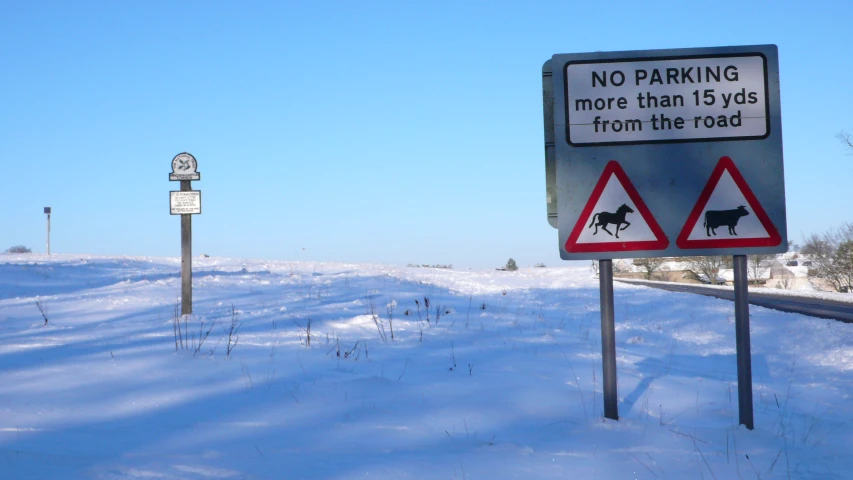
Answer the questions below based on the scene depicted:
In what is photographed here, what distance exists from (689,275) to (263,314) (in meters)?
72.1

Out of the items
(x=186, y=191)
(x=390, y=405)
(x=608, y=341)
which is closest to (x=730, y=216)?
(x=608, y=341)

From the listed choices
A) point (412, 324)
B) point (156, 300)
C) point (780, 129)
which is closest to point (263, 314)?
point (412, 324)

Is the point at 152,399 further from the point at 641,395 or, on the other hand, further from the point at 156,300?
the point at 156,300

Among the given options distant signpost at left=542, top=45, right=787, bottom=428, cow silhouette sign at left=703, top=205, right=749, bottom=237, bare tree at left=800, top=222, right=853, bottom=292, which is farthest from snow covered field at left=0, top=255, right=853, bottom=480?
bare tree at left=800, top=222, right=853, bottom=292

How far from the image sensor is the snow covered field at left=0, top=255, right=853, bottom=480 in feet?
11.5

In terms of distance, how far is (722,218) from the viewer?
4.21m

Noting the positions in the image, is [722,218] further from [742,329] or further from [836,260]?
[836,260]

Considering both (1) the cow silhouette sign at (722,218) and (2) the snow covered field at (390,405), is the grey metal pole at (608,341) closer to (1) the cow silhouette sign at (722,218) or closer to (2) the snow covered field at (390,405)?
(2) the snow covered field at (390,405)

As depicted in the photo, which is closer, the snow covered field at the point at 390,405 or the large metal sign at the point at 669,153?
the snow covered field at the point at 390,405

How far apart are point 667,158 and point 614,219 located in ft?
1.79

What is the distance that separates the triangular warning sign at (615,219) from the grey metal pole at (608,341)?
0.64ft

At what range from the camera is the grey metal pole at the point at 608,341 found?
165 inches

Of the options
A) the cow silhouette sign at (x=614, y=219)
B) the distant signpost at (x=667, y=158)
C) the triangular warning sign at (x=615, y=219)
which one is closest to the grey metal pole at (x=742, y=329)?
the distant signpost at (x=667, y=158)

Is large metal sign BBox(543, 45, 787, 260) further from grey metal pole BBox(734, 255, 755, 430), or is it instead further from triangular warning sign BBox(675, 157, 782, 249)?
grey metal pole BBox(734, 255, 755, 430)
